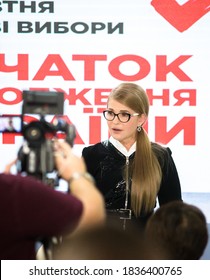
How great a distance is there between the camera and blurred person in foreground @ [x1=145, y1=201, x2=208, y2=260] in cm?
132

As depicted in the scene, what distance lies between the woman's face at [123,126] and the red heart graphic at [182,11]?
1.29 metres

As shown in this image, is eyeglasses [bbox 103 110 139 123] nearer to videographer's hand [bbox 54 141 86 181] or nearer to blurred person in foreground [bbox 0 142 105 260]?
videographer's hand [bbox 54 141 86 181]

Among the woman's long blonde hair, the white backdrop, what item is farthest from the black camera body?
the white backdrop

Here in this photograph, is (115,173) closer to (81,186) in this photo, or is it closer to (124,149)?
(124,149)

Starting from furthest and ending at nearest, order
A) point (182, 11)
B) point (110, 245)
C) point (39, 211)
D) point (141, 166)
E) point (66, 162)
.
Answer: point (182, 11) → point (141, 166) → point (66, 162) → point (39, 211) → point (110, 245)

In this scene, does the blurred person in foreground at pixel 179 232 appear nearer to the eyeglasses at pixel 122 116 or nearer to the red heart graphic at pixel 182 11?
the eyeglasses at pixel 122 116

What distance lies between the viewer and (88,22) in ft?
11.1

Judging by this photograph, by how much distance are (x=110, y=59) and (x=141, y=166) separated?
132 centimetres

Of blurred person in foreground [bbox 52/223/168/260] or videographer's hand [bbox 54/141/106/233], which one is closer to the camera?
blurred person in foreground [bbox 52/223/168/260]

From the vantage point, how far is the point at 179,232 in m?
1.33

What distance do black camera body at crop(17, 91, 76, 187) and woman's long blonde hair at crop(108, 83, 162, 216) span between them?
2.63 feet

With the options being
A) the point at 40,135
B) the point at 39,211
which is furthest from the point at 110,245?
the point at 40,135

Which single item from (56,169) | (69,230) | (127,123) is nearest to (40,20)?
(127,123)
